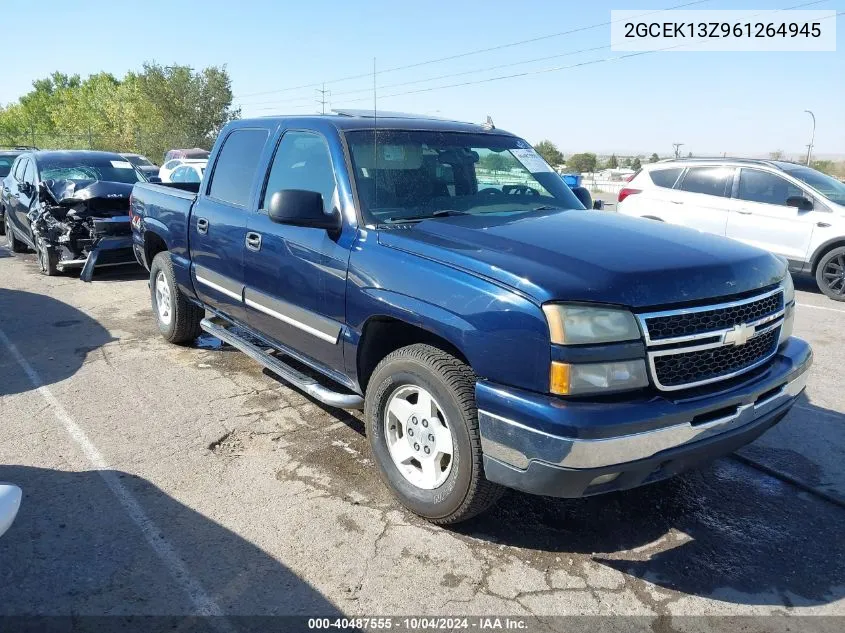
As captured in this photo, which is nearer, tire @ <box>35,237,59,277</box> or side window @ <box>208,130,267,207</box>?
side window @ <box>208,130,267,207</box>

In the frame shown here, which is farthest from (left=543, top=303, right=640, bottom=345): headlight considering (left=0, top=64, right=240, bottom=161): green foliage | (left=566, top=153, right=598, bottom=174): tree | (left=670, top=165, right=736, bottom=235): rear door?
(left=566, top=153, right=598, bottom=174): tree

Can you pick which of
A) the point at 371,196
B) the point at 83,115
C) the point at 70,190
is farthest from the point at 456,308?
the point at 83,115

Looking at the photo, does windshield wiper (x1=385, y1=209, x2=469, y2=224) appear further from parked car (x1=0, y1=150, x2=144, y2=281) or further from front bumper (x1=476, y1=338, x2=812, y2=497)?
parked car (x1=0, y1=150, x2=144, y2=281)

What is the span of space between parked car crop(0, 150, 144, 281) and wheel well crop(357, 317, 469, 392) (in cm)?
663

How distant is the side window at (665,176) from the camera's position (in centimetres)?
997

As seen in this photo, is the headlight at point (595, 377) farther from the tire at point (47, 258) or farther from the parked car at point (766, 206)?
the tire at point (47, 258)

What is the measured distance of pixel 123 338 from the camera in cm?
641

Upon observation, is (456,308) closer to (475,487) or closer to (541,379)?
(541,379)

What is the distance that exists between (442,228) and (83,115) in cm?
5786

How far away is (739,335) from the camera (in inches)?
113

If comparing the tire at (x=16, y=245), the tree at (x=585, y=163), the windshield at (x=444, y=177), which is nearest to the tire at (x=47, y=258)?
the tire at (x=16, y=245)

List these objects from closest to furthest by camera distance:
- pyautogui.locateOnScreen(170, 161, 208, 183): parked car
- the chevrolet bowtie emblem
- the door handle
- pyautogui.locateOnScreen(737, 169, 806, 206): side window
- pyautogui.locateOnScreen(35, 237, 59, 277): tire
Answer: the chevrolet bowtie emblem, the door handle, pyautogui.locateOnScreen(737, 169, 806, 206): side window, pyautogui.locateOnScreen(35, 237, 59, 277): tire, pyautogui.locateOnScreen(170, 161, 208, 183): parked car

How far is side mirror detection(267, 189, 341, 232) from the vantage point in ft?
11.1

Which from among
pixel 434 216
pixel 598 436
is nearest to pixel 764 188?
pixel 434 216
